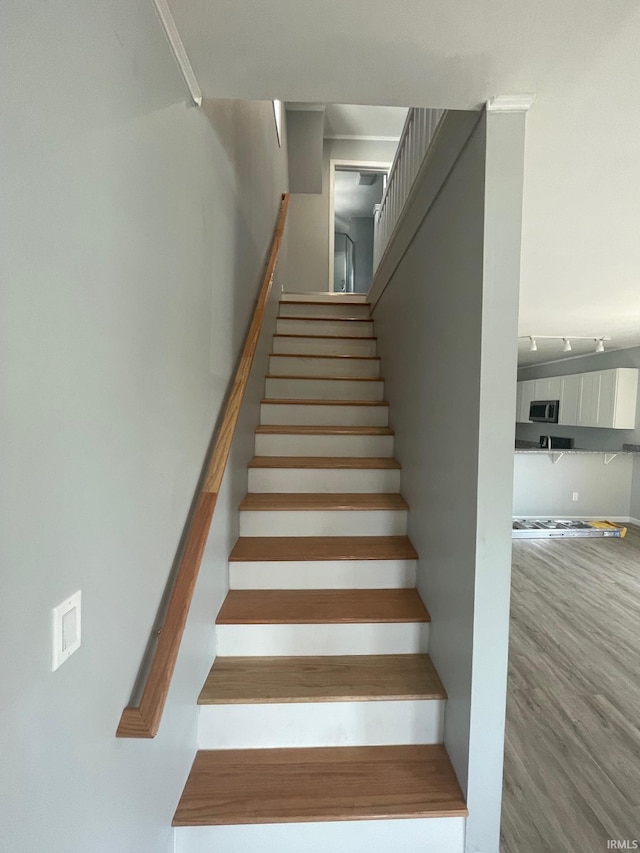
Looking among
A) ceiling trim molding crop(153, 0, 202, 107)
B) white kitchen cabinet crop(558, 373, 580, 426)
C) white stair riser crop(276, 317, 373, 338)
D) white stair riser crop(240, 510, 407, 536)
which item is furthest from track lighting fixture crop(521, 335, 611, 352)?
ceiling trim molding crop(153, 0, 202, 107)

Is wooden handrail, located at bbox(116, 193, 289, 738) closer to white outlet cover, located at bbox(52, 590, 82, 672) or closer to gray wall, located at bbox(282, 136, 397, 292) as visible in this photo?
white outlet cover, located at bbox(52, 590, 82, 672)

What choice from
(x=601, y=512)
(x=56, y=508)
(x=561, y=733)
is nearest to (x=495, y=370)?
(x=56, y=508)

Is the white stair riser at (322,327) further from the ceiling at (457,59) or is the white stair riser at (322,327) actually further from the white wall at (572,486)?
the white wall at (572,486)

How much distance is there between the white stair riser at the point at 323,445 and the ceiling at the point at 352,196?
5.28m

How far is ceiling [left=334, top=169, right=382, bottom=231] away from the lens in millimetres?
6770

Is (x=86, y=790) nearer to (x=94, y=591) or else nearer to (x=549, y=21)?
(x=94, y=591)

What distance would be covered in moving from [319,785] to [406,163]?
2.97m

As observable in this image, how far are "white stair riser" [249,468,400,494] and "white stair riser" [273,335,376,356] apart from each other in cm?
153

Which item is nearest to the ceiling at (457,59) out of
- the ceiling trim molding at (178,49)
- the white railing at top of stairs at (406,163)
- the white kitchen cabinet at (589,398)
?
the ceiling trim molding at (178,49)

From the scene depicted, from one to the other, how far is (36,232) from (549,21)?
119 cm

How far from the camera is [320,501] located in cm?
223

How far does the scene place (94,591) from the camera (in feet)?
2.59

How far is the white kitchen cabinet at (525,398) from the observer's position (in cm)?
763

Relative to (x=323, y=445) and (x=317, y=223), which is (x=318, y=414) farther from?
(x=317, y=223)
